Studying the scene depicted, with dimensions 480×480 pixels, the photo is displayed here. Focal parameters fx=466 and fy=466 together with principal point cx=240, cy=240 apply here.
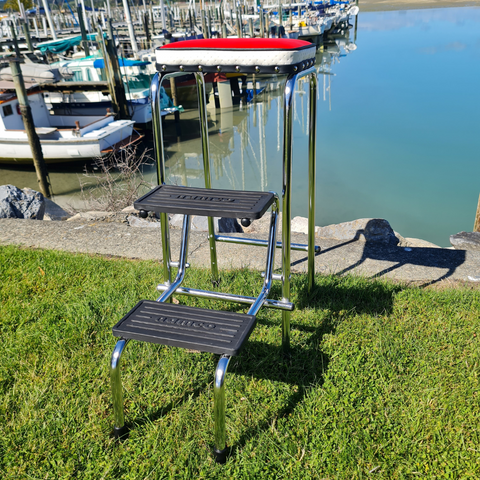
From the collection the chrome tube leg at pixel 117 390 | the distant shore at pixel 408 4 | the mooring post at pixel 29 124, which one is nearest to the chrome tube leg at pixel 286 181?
the chrome tube leg at pixel 117 390

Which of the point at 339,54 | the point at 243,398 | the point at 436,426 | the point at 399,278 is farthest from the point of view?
the point at 339,54

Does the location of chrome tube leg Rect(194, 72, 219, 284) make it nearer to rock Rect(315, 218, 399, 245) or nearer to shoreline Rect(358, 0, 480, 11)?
rock Rect(315, 218, 399, 245)

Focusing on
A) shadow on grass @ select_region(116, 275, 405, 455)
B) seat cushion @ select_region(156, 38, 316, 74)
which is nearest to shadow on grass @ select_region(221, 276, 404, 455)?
shadow on grass @ select_region(116, 275, 405, 455)

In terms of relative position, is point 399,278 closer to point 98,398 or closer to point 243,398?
point 243,398

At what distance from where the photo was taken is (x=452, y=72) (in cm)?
2186

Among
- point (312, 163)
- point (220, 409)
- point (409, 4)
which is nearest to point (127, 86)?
point (312, 163)

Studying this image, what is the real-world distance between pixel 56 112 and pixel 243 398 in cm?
1480

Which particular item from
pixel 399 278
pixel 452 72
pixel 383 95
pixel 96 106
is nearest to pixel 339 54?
pixel 452 72

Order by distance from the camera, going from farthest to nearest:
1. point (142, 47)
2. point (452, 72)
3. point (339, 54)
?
point (339, 54)
point (142, 47)
point (452, 72)

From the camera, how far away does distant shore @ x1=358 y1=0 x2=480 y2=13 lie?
66.4m

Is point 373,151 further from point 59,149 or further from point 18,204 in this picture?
point 18,204

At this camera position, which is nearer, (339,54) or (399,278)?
(399,278)

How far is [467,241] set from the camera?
4.29 meters

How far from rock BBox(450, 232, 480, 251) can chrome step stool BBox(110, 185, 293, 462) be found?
2679 millimetres
